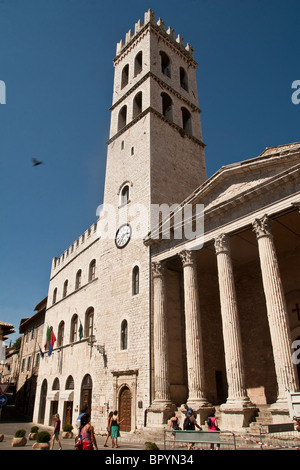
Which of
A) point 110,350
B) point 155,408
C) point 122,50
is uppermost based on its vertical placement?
point 122,50

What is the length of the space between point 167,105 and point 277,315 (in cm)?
2076

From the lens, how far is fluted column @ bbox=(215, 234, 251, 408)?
13570mm

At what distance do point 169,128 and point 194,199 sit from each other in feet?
32.8

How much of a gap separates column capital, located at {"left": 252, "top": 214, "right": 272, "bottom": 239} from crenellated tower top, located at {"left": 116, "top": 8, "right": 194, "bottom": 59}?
2288 cm

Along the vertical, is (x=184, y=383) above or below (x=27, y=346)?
below

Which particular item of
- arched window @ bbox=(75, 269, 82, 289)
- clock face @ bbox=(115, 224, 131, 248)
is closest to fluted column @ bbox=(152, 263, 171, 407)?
clock face @ bbox=(115, 224, 131, 248)

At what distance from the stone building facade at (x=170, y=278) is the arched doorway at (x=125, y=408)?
9cm

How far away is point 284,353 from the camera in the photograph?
41.4ft

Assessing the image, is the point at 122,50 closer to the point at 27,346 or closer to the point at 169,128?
the point at 169,128

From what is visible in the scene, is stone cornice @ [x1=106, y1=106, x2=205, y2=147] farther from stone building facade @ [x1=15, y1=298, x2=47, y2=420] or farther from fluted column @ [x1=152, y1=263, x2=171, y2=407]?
stone building facade @ [x1=15, y1=298, x2=47, y2=420]

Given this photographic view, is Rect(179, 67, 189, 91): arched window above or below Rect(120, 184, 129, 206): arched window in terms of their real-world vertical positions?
above

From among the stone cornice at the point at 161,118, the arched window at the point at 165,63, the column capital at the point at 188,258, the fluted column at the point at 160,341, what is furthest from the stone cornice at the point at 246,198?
the arched window at the point at 165,63

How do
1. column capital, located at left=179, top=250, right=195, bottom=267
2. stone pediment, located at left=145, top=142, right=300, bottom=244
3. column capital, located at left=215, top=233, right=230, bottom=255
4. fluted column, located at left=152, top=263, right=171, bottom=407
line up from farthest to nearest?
column capital, located at left=179, top=250, right=195, bottom=267
fluted column, located at left=152, top=263, right=171, bottom=407
column capital, located at left=215, top=233, right=230, bottom=255
stone pediment, located at left=145, top=142, right=300, bottom=244

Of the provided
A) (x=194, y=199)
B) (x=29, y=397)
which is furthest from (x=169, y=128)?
(x=29, y=397)
